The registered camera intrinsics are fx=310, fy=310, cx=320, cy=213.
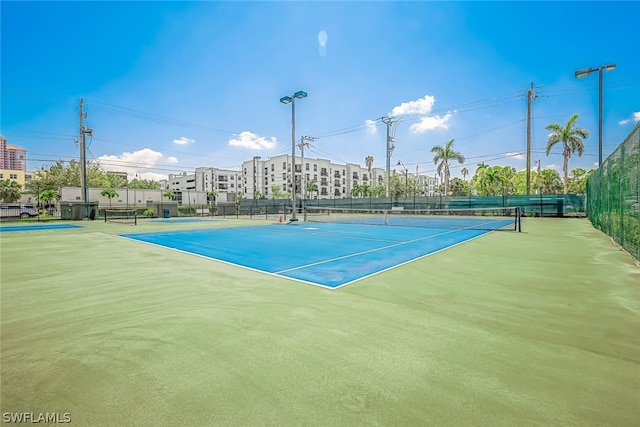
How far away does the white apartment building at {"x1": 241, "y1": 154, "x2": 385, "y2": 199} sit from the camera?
96875 mm

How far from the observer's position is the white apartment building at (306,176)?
96875 millimetres

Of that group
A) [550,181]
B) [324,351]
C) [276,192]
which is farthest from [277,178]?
[324,351]

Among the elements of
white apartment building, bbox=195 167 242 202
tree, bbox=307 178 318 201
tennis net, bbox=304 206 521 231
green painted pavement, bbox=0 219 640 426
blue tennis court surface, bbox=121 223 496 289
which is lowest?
green painted pavement, bbox=0 219 640 426

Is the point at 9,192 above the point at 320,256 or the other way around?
above

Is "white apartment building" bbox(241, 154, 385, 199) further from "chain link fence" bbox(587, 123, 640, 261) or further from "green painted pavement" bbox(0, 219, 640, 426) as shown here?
"green painted pavement" bbox(0, 219, 640, 426)

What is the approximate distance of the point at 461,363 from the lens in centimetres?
290

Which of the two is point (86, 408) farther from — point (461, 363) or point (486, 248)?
point (486, 248)

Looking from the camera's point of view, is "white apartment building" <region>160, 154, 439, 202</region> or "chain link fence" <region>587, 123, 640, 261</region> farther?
"white apartment building" <region>160, 154, 439, 202</region>

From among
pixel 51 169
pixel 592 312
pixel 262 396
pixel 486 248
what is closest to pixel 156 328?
pixel 262 396

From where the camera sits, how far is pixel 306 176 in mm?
98938

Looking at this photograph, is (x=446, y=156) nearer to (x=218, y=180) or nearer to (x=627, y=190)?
(x=627, y=190)

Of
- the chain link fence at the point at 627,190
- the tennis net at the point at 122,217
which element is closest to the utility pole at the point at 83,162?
the tennis net at the point at 122,217

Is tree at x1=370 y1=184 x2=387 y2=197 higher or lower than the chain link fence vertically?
higher

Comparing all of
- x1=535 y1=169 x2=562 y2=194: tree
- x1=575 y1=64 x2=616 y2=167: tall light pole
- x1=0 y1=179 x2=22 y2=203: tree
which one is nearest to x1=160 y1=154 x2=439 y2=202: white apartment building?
x1=0 y1=179 x2=22 y2=203: tree
